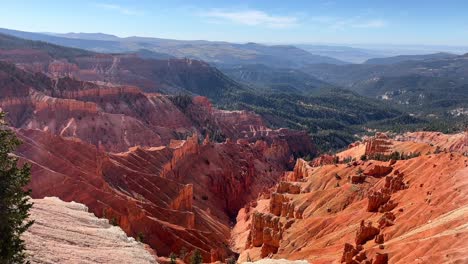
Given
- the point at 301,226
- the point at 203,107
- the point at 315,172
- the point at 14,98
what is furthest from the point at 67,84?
the point at 301,226

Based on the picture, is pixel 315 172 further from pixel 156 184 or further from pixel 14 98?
pixel 14 98

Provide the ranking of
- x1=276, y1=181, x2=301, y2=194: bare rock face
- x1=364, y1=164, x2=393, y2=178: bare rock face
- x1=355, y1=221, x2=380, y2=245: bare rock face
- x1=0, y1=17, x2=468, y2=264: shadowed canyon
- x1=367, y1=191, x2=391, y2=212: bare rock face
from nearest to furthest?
x1=0, y1=17, x2=468, y2=264: shadowed canyon < x1=355, y1=221, x2=380, y2=245: bare rock face < x1=367, y1=191, x2=391, y2=212: bare rock face < x1=364, y1=164, x2=393, y2=178: bare rock face < x1=276, y1=181, x2=301, y2=194: bare rock face

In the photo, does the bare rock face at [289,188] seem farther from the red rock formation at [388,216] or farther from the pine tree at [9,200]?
the pine tree at [9,200]

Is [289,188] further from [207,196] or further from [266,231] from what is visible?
[207,196]

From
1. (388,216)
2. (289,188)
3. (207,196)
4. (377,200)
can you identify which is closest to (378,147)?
(289,188)

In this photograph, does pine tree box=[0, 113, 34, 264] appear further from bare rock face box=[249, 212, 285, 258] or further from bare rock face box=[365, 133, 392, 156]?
bare rock face box=[365, 133, 392, 156]

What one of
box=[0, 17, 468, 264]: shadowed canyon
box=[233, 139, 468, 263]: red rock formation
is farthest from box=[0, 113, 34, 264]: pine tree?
box=[233, 139, 468, 263]: red rock formation

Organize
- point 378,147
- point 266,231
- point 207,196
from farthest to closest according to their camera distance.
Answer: point 378,147
point 207,196
point 266,231

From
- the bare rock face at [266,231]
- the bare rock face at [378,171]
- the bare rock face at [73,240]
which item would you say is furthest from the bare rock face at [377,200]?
the bare rock face at [73,240]

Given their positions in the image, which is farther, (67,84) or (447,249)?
(67,84)
